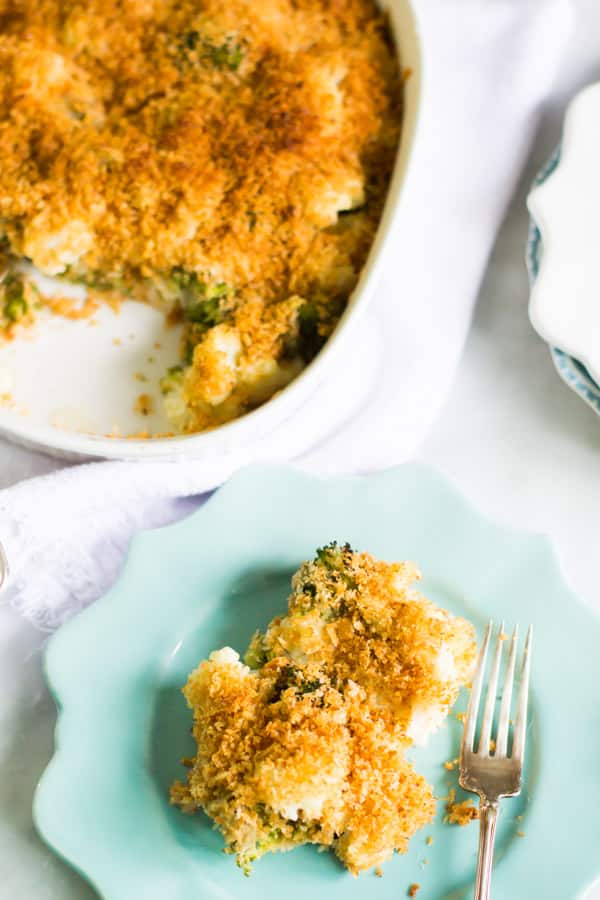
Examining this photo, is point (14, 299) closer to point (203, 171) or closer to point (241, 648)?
point (203, 171)

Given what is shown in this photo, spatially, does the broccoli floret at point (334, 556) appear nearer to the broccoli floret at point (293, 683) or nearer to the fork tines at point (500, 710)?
the broccoli floret at point (293, 683)

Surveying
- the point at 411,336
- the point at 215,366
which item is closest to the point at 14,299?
the point at 215,366

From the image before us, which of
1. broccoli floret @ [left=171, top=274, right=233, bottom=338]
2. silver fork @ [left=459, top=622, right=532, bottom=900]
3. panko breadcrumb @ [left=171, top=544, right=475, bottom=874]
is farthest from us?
broccoli floret @ [left=171, top=274, right=233, bottom=338]

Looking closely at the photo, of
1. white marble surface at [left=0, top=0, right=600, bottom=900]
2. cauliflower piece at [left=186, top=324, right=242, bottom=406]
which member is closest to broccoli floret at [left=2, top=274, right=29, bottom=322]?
white marble surface at [left=0, top=0, right=600, bottom=900]

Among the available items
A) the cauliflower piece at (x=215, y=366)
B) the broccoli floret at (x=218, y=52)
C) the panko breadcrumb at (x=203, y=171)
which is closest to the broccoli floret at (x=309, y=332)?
the panko breadcrumb at (x=203, y=171)

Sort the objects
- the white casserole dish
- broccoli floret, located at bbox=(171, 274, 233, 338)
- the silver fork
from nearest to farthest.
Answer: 1. the silver fork
2. the white casserole dish
3. broccoli floret, located at bbox=(171, 274, 233, 338)

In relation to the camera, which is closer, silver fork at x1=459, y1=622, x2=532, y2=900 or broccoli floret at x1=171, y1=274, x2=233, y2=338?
silver fork at x1=459, y1=622, x2=532, y2=900

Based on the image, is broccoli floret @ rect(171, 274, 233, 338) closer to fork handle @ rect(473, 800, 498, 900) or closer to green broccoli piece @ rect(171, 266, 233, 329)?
green broccoli piece @ rect(171, 266, 233, 329)
